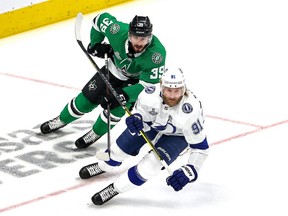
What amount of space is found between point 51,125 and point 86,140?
360 mm

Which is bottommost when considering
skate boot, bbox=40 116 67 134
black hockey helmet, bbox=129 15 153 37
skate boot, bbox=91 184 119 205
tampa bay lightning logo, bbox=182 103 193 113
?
skate boot, bbox=40 116 67 134

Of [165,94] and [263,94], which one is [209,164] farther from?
[263,94]

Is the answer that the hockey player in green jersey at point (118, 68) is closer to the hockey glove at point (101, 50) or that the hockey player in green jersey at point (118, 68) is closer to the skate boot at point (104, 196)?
the hockey glove at point (101, 50)

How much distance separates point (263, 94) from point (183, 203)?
2.05 m

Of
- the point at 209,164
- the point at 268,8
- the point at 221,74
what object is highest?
the point at 209,164

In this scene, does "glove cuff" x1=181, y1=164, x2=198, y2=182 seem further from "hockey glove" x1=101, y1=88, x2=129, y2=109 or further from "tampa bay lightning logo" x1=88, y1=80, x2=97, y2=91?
"tampa bay lightning logo" x1=88, y1=80, x2=97, y2=91

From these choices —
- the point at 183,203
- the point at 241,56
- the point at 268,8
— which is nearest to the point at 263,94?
the point at 241,56

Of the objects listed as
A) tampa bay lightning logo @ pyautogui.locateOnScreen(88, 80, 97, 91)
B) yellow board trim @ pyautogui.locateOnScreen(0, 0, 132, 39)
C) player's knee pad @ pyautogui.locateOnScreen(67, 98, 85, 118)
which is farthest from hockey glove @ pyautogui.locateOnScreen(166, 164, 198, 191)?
yellow board trim @ pyautogui.locateOnScreen(0, 0, 132, 39)

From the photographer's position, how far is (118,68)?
490 cm

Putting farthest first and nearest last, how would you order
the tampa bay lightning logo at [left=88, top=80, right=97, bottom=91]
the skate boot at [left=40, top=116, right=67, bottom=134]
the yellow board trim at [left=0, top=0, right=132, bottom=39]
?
1. the yellow board trim at [left=0, top=0, right=132, bottom=39]
2. the skate boot at [left=40, top=116, right=67, bottom=134]
3. the tampa bay lightning logo at [left=88, top=80, right=97, bottom=91]

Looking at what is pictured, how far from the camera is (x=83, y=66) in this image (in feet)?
22.7

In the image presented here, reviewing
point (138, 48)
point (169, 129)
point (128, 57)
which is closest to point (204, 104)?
point (128, 57)

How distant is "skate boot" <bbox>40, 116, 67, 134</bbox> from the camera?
17.2 feet

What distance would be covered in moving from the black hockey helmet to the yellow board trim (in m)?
3.36
